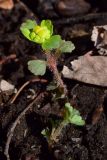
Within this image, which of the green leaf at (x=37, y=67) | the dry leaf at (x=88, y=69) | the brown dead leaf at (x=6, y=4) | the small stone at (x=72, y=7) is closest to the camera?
the green leaf at (x=37, y=67)

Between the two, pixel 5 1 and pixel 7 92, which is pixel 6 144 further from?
pixel 5 1

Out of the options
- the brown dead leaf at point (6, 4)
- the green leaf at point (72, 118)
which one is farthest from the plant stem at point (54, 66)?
the brown dead leaf at point (6, 4)

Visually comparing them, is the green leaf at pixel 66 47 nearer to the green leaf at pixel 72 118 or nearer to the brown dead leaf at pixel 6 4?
the green leaf at pixel 72 118

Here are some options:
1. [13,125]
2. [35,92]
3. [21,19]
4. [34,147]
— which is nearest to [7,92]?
[35,92]

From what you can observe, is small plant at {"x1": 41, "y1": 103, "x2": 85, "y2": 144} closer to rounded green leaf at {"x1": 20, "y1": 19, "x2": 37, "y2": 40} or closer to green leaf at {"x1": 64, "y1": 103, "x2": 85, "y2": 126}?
green leaf at {"x1": 64, "y1": 103, "x2": 85, "y2": 126}

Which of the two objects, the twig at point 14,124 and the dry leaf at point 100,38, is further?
the dry leaf at point 100,38
